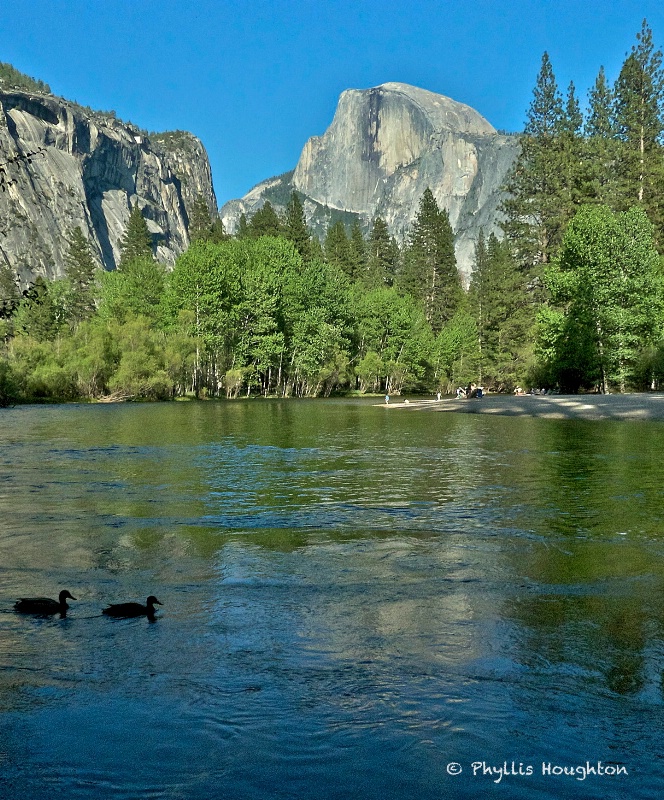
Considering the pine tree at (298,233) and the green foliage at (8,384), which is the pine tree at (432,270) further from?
the green foliage at (8,384)

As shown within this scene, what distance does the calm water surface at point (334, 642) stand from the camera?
5.87 m

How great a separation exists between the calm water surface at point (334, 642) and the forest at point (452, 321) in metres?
42.8

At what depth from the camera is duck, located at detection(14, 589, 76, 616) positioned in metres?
9.47

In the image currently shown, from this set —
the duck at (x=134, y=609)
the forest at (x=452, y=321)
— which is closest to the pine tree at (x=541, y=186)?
the forest at (x=452, y=321)

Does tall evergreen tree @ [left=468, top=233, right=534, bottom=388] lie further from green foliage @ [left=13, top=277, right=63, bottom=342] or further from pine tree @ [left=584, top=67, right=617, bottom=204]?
green foliage @ [left=13, top=277, right=63, bottom=342]

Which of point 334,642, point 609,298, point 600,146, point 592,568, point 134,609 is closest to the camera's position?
point 334,642

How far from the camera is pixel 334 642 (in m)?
8.39

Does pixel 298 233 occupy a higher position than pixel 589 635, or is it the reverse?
pixel 298 233

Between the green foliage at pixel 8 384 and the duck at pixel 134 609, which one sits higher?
the green foliage at pixel 8 384

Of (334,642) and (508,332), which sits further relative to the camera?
(508,332)

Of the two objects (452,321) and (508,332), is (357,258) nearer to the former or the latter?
(452,321)

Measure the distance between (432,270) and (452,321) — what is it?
20.0 m

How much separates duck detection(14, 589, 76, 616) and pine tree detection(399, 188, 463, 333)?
395ft

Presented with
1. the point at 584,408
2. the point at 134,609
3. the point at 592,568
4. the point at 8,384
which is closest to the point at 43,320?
the point at 8,384
